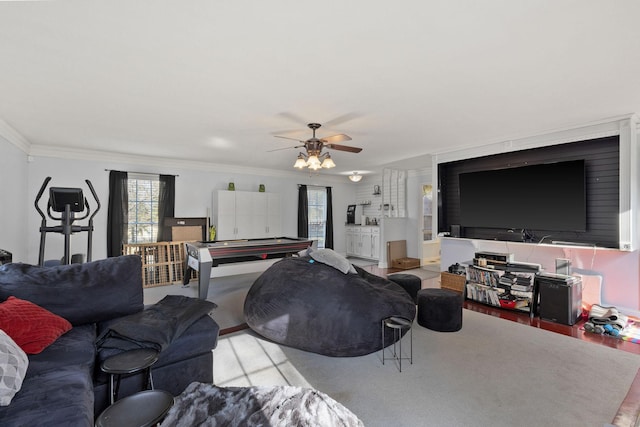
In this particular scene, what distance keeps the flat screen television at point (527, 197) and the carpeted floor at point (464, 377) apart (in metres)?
1.69

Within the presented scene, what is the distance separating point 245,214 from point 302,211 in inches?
69.6

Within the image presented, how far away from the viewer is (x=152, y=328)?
2.04 metres

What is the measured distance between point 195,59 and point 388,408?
2.86 metres

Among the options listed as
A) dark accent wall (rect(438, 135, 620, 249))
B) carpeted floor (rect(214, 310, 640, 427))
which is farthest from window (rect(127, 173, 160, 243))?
dark accent wall (rect(438, 135, 620, 249))

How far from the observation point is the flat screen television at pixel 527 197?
400 cm

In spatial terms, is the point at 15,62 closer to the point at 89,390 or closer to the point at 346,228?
the point at 89,390

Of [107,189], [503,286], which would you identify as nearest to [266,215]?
[107,189]

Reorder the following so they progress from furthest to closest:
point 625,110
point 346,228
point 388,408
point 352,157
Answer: point 346,228
point 352,157
point 625,110
point 388,408

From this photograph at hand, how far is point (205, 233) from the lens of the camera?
21.1ft

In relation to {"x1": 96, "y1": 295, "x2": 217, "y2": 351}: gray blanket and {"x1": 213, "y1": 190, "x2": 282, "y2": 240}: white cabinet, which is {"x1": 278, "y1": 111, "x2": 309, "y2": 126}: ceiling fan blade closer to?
{"x1": 96, "y1": 295, "x2": 217, "y2": 351}: gray blanket

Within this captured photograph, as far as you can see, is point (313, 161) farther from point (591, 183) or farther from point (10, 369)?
point (591, 183)

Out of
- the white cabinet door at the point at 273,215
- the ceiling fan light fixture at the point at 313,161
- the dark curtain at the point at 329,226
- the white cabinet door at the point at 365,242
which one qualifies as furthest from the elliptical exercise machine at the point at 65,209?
the white cabinet door at the point at 365,242

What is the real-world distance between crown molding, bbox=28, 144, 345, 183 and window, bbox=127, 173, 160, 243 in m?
0.30

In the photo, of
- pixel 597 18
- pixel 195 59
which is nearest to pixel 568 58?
pixel 597 18
